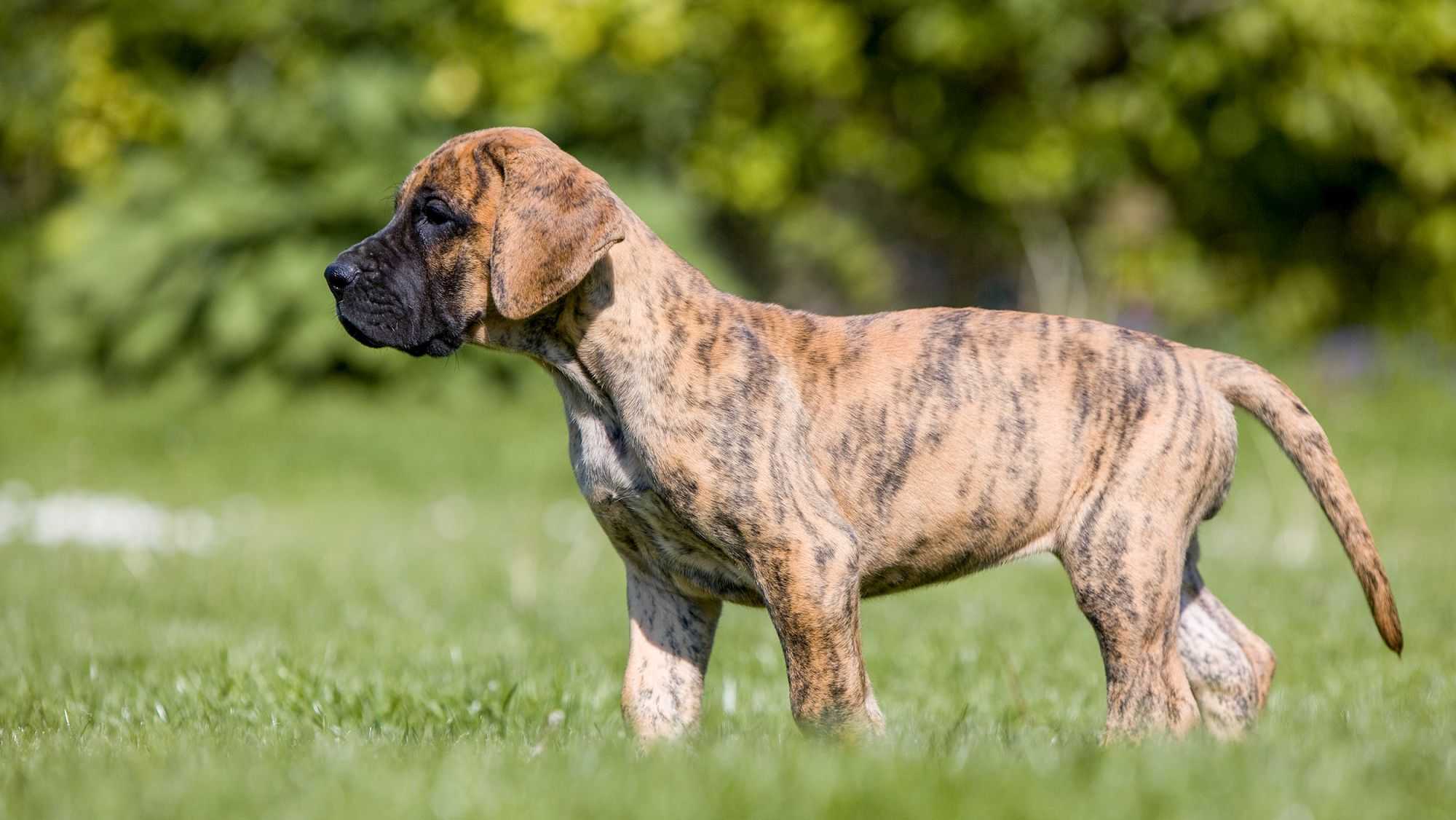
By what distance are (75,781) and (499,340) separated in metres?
1.63

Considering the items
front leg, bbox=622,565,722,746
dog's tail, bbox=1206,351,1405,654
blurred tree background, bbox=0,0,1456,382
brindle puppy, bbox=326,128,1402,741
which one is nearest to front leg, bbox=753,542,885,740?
brindle puppy, bbox=326,128,1402,741

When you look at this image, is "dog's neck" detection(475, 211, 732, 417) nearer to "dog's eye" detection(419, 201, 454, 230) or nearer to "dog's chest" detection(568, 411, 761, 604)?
"dog's chest" detection(568, 411, 761, 604)

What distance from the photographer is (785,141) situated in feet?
50.5

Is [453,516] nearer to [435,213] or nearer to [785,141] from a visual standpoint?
[785,141]

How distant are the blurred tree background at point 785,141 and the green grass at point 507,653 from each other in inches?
58.2

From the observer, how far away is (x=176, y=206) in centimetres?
1446

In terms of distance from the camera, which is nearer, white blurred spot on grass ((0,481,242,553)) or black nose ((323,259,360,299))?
black nose ((323,259,360,299))

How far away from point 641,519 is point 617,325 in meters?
0.54

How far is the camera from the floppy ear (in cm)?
398

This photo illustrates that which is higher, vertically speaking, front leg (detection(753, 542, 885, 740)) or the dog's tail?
the dog's tail

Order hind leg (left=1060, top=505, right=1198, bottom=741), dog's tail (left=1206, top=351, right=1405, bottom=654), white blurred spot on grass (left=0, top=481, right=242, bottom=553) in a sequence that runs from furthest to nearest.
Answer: white blurred spot on grass (left=0, top=481, right=242, bottom=553)
dog's tail (left=1206, top=351, right=1405, bottom=654)
hind leg (left=1060, top=505, right=1198, bottom=741)

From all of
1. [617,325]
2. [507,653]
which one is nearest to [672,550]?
[617,325]

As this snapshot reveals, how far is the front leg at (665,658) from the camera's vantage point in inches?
173

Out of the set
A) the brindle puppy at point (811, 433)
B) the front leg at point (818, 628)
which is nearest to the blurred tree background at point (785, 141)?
the brindle puppy at point (811, 433)
